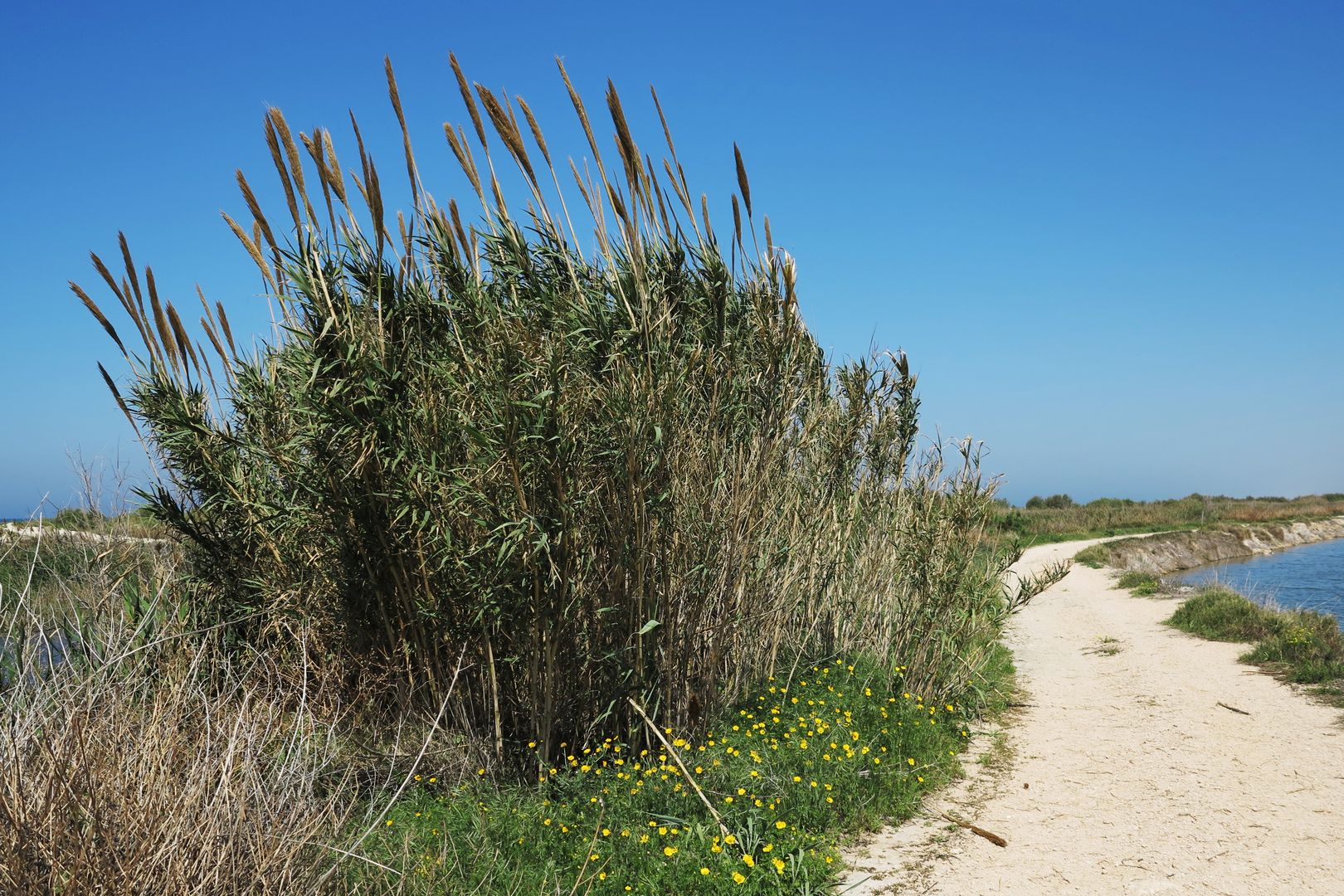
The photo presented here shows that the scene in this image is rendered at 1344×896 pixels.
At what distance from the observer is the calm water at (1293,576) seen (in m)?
12.1

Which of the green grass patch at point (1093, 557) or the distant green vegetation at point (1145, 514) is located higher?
the distant green vegetation at point (1145, 514)

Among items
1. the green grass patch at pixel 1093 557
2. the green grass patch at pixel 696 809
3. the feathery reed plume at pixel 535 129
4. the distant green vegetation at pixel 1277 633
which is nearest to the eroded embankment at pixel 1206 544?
the green grass patch at pixel 1093 557

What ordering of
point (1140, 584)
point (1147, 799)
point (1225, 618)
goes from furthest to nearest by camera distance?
point (1140, 584) → point (1225, 618) → point (1147, 799)

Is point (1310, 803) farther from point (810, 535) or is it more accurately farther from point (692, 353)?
point (692, 353)

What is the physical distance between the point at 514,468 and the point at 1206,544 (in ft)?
73.2

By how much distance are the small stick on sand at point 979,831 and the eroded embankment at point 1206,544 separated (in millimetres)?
12473

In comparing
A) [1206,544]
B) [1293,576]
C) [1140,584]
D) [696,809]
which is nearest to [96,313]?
[696,809]

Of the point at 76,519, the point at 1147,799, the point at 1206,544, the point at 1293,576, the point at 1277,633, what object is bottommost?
the point at 1147,799

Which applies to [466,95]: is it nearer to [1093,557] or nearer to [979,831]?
[979,831]

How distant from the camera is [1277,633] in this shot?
8.18 metres

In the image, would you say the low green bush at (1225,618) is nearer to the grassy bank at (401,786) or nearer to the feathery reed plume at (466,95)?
the grassy bank at (401,786)

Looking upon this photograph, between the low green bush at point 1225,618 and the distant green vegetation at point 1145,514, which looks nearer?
the low green bush at point 1225,618

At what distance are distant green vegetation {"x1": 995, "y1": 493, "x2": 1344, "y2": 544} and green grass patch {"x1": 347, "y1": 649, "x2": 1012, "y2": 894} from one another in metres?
14.7

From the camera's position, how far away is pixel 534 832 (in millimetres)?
3740
